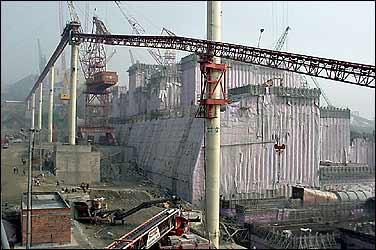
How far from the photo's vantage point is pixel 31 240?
13008mm

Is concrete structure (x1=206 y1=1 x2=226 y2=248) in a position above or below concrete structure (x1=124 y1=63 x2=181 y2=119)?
below

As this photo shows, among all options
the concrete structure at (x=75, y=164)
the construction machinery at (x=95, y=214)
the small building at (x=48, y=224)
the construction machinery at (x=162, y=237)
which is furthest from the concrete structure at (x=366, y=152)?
the concrete structure at (x=75, y=164)

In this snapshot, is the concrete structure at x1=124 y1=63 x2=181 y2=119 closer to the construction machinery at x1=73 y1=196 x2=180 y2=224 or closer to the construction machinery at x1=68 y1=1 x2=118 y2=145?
the construction machinery at x1=68 y1=1 x2=118 y2=145

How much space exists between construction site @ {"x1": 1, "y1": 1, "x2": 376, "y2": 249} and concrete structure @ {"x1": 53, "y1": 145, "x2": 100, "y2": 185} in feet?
0.24

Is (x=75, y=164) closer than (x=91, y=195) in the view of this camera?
No

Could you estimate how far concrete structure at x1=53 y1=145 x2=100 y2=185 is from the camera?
3007cm

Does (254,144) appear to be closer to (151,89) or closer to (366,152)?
(366,152)

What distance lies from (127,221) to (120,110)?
1817 inches

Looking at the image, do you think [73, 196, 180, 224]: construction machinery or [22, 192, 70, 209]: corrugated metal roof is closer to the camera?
[22, 192, 70, 209]: corrugated metal roof

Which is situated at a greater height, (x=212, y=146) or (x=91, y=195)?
(x=212, y=146)

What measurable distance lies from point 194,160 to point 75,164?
886 centimetres

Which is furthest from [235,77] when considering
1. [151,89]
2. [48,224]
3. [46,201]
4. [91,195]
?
[48,224]

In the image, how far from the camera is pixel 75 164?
30.6m

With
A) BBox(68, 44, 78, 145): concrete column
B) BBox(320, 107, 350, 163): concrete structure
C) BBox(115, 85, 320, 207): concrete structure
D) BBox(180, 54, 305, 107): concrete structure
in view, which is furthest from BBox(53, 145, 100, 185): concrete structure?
BBox(320, 107, 350, 163): concrete structure
